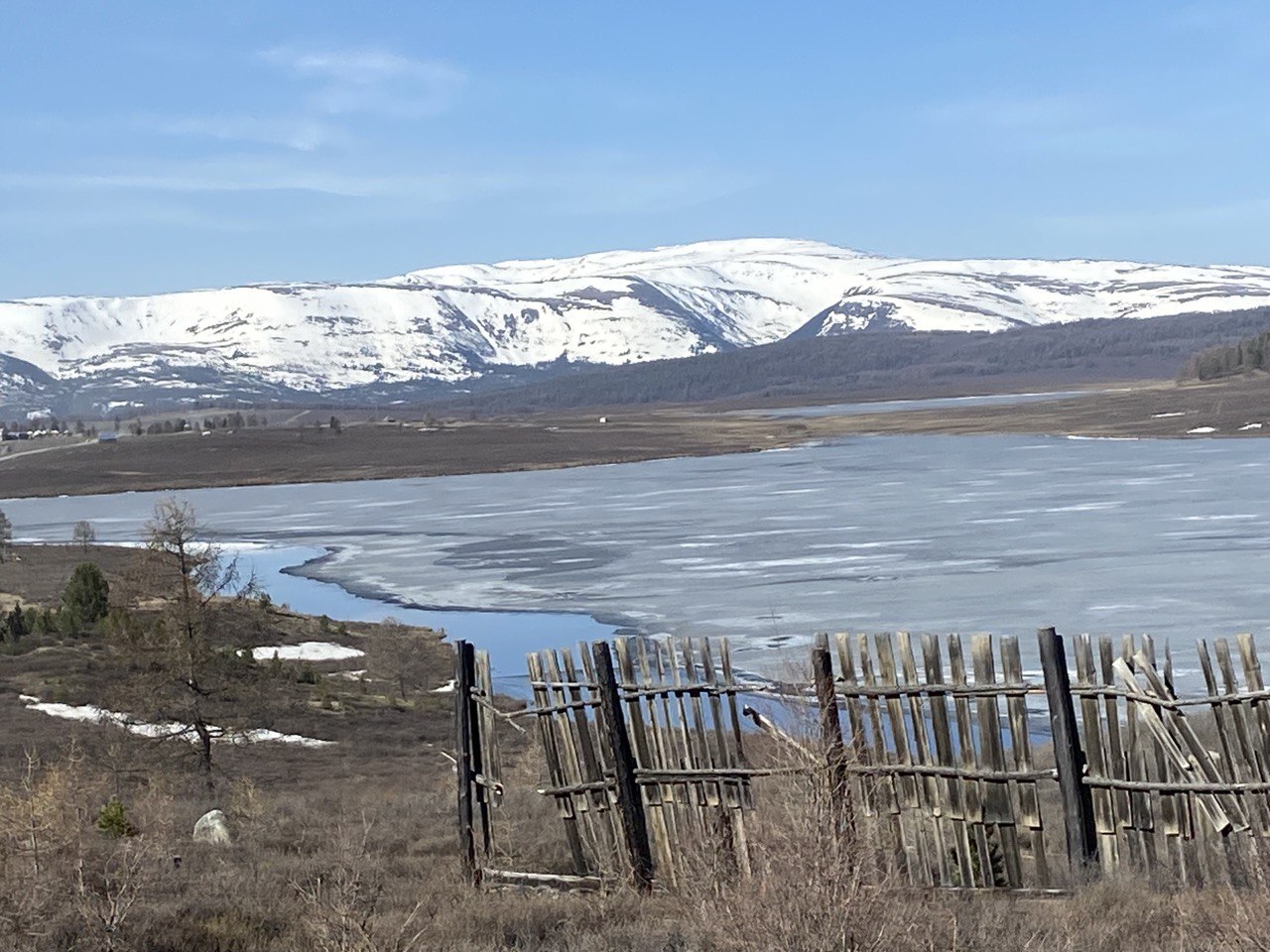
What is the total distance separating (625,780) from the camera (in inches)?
397

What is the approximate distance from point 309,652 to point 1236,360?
145 metres

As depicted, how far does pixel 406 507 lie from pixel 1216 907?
73.3 m

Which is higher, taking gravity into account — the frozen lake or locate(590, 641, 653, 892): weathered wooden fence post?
locate(590, 641, 653, 892): weathered wooden fence post

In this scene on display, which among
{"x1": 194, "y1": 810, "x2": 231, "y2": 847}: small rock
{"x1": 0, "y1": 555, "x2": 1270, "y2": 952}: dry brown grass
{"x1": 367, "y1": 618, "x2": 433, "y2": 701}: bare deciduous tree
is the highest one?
{"x1": 0, "y1": 555, "x2": 1270, "y2": 952}: dry brown grass

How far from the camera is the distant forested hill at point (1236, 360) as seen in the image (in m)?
162

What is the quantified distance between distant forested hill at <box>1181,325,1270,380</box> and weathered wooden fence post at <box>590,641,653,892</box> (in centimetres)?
16013

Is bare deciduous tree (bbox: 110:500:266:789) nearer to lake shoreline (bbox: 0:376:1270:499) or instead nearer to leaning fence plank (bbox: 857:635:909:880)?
leaning fence plank (bbox: 857:635:909:880)

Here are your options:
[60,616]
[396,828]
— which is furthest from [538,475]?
[396,828]

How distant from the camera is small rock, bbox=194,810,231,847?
1430 centimetres

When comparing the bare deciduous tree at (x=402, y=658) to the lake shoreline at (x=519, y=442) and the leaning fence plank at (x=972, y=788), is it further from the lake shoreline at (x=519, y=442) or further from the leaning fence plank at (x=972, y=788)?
the lake shoreline at (x=519, y=442)

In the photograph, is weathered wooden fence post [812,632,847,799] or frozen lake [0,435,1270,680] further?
frozen lake [0,435,1270,680]

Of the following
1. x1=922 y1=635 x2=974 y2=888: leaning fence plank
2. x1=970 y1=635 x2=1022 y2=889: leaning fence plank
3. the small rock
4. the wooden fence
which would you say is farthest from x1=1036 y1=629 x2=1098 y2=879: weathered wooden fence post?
the small rock

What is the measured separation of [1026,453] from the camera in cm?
9294

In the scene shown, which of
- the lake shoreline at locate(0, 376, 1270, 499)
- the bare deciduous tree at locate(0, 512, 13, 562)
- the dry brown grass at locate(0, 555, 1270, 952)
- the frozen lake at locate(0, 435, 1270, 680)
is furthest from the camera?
the lake shoreline at locate(0, 376, 1270, 499)
